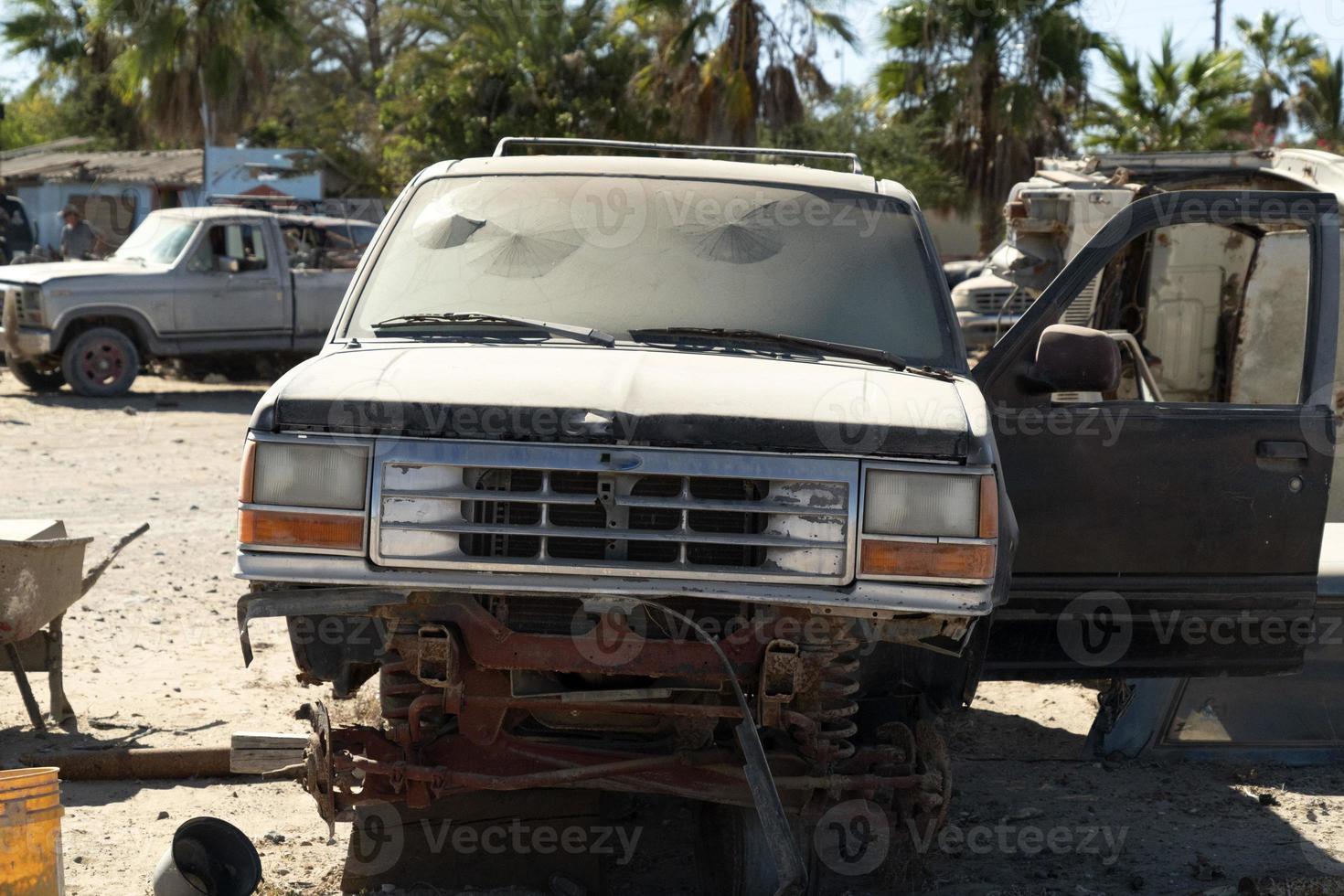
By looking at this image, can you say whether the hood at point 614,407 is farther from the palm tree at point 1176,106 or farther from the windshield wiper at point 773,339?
the palm tree at point 1176,106

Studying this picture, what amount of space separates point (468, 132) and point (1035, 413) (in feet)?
74.3

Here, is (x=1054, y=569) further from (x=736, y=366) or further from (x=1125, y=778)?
(x=736, y=366)

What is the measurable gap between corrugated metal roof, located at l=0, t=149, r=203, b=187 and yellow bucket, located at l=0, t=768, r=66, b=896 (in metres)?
27.5

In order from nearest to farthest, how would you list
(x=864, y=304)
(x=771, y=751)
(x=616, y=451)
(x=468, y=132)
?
(x=616, y=451), (x=771, y=751), (x=864, y=304), (x=468, y=132)

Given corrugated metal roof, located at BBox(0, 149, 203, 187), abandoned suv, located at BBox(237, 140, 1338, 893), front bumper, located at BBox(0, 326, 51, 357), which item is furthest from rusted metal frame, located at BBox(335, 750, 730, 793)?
corrugated metal roof, located at BBox(0, 149, 203, 187)

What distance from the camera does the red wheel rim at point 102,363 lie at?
14.8 m

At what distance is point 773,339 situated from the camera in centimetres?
425

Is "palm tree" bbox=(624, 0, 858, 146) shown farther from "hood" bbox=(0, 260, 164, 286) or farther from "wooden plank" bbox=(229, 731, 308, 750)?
"wooden plank" bbox=(229, 731, 308, 750)

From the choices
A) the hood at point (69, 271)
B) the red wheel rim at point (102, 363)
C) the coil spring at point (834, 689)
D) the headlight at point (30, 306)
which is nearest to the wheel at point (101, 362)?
the red wheel rim at point (102, 363)

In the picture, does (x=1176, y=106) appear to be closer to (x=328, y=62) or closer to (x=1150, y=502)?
(x=1150, y=502)

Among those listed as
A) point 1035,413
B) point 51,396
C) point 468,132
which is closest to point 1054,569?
point 1035,413

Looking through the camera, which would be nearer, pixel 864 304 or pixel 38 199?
pixel 864 304

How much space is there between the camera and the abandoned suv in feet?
11.4

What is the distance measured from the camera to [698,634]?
11.9 ft
